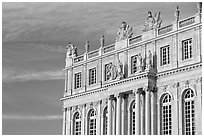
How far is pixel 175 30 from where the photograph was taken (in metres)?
41.3

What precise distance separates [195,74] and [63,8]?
39.7 feet

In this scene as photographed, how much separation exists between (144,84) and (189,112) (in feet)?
15.9

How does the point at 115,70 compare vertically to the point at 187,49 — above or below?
below

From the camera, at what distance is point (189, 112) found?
128 feet

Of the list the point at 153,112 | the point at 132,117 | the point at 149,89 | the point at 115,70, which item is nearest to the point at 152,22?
the point at 115,70

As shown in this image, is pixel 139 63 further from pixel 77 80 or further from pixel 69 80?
pixel 69 80

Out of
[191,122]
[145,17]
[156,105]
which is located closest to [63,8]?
[145,17]

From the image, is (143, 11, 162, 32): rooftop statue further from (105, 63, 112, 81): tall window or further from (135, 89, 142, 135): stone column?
(135, 89, 142, 135): stone column

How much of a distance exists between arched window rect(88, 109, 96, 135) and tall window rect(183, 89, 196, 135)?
40.0ft

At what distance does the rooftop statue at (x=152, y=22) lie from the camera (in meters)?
43.3

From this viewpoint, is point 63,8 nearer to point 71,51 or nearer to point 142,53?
point 142,53

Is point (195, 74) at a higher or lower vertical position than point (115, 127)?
higher

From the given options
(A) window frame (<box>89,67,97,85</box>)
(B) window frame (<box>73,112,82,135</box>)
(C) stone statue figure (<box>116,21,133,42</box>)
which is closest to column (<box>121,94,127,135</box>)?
(C) stone statue figure (<box>116,21,133,42</box>)

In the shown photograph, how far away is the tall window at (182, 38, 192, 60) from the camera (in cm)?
3988
